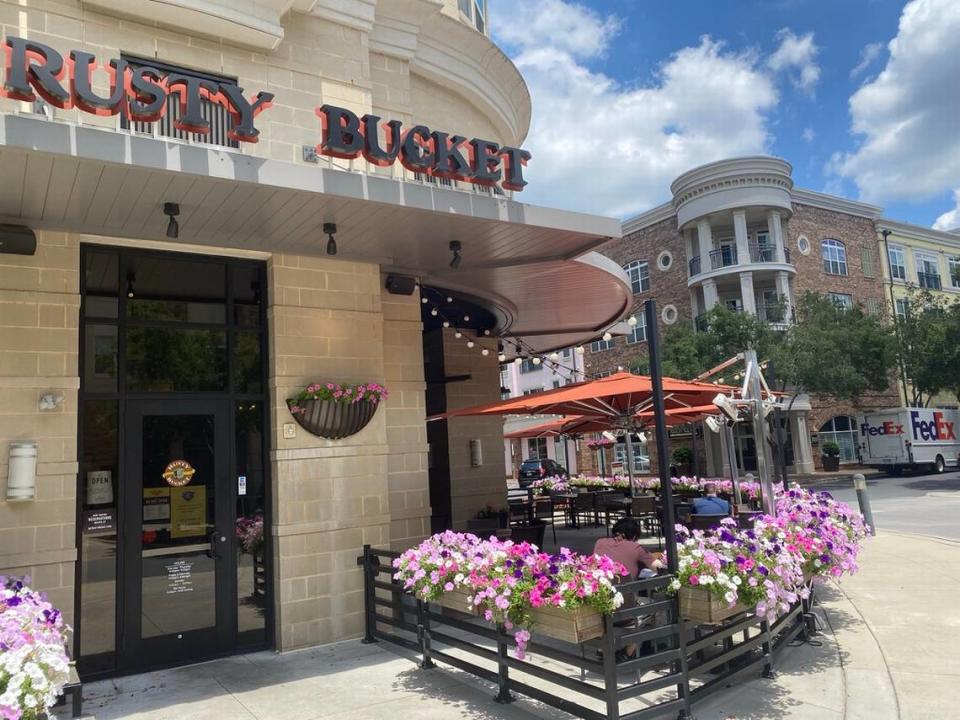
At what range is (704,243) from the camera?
120ft

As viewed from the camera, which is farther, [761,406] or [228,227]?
[761,406]

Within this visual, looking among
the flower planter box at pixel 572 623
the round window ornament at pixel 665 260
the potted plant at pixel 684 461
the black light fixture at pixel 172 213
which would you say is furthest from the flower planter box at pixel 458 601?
the round window ornament at pixel 665 260

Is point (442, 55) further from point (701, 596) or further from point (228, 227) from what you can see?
point (701, 596)

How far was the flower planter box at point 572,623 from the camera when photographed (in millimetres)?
4723

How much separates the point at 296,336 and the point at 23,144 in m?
3.26

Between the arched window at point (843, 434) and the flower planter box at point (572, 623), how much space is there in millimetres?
35873

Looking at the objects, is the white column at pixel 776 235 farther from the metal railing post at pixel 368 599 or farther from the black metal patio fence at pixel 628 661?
the metal railing post at pixel 368 599

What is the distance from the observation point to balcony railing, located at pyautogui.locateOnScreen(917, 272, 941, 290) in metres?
43.0

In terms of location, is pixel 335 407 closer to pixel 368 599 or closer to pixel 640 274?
pixel 368 599

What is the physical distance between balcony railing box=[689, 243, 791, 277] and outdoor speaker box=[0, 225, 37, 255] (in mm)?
34309

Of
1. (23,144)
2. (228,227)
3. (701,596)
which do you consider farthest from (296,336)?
(701,596)

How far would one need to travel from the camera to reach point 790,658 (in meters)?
6.50

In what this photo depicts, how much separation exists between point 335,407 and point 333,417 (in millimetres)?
110

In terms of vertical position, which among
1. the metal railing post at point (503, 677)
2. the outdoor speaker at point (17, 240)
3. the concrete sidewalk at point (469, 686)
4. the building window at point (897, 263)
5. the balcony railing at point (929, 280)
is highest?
the building window at point (897, 263)
